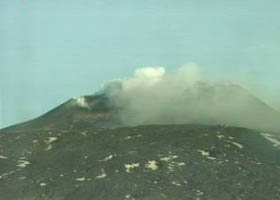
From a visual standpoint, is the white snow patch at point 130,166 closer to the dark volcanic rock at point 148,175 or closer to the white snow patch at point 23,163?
the dark volcanic rock at point 148,175

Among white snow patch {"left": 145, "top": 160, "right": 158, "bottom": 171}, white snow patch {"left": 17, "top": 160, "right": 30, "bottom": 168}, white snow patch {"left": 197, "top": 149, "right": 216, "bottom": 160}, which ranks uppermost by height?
white snow patch {"left": 197, "top": 149, "right": 216, "bottom": 160}

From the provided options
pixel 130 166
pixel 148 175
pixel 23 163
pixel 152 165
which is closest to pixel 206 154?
pixel 152 165

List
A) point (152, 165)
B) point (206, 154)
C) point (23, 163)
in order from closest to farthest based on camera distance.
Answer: point (152, 165)
point (23, 163)
point (206, 154)

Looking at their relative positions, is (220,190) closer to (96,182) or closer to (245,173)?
(245,173)

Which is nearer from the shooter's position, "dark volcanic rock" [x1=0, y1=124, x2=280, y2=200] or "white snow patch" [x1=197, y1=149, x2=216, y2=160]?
"dark volcanic rock" [x1=0, y1=124, x2=280, y2=200]

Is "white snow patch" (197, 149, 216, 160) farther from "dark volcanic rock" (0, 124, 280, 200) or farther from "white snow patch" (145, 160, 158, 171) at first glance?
"white snow patch" (145, 160, 158, 171)

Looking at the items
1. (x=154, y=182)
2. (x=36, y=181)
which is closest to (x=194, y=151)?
(x=154, y=182)

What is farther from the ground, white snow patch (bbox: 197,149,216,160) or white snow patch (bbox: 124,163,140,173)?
white snow patch (bbox: 197,149,216,160)

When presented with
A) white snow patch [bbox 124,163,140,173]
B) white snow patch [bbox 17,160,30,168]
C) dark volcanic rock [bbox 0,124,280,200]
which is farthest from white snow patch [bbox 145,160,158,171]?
white snow patch [bbox 17,160,30,168]

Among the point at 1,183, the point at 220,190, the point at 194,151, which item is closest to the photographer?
the point at 220,190

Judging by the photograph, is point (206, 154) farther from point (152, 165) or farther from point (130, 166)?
point (130, 166)

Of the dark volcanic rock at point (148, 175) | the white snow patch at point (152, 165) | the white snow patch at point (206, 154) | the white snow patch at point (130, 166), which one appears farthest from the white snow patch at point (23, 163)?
the white snow patch at point (206, 154)
